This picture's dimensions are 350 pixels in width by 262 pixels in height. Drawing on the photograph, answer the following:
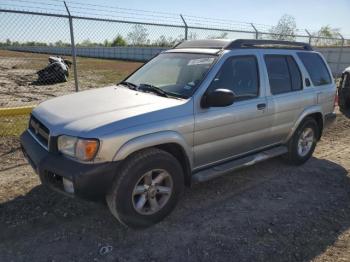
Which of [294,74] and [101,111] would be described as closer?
[101,111]

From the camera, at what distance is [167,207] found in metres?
3.81

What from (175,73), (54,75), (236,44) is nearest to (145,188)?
(175,73)

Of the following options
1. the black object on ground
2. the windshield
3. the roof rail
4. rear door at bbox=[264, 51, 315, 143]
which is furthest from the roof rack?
the black object on ground

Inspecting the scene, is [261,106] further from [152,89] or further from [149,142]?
[149,142]

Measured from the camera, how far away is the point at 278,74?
499cm

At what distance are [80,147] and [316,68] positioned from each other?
4.15 meters

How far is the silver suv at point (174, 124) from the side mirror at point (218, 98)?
0.04ft

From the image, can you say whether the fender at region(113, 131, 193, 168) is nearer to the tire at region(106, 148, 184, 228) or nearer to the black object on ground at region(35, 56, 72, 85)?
the tire at region(106, 148, 184, 228)

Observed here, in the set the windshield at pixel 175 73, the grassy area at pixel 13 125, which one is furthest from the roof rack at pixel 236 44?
the grassy area at pixel 13 125

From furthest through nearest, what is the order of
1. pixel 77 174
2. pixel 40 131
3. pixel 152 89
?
pixel 152 89 < pixel 40 131 < pixel 77 174

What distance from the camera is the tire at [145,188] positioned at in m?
3.37

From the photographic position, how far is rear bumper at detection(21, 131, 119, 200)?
315cm

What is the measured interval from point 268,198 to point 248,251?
128 centimetres

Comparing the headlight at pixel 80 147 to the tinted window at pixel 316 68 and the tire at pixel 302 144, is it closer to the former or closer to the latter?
the tire at pixel 302 144
